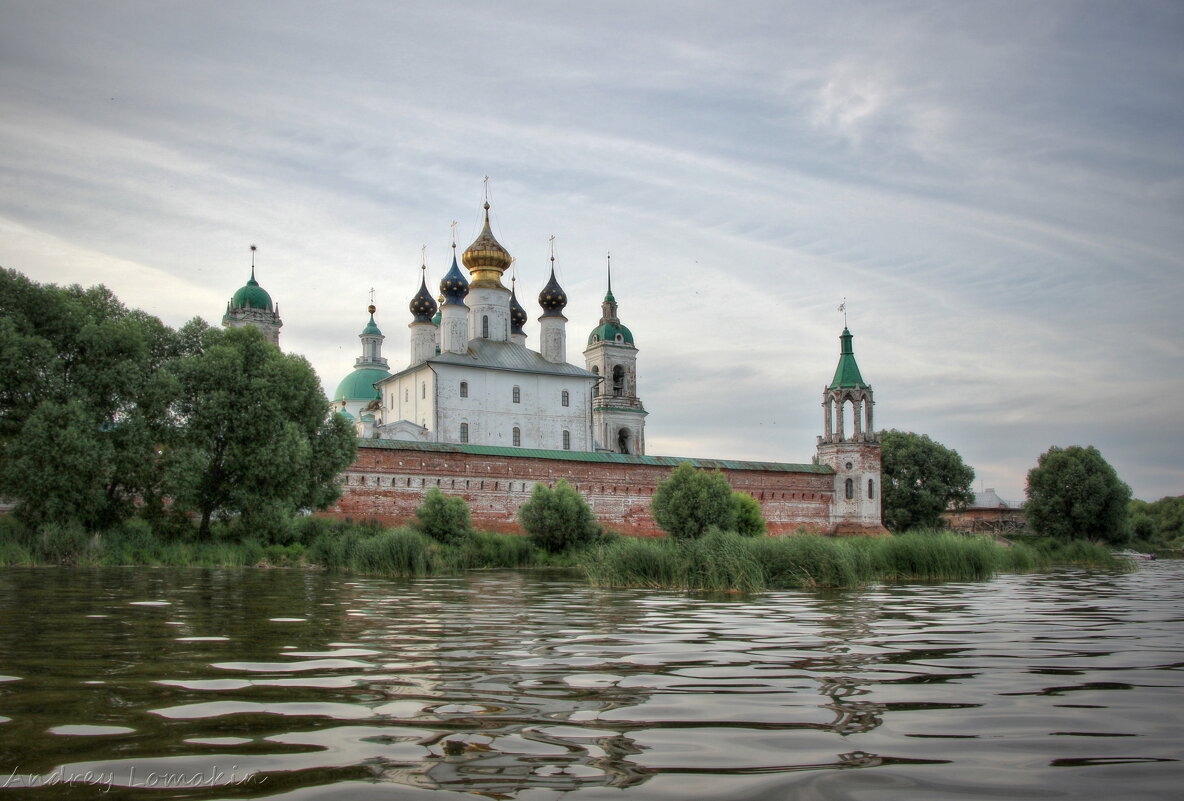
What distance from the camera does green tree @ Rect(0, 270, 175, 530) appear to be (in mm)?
21438

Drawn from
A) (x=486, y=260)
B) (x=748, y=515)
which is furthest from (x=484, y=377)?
(x=748, y=515)

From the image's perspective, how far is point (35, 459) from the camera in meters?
21.4

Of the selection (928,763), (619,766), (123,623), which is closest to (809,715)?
(928,763)

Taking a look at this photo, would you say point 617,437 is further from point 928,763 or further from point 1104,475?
point 928,763

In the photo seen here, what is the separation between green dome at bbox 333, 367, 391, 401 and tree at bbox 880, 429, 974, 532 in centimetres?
2824

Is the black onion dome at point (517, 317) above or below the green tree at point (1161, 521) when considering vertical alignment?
above

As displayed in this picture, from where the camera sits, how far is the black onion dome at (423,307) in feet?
169

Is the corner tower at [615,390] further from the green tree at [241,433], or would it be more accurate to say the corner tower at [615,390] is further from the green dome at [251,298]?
the green tree at [241,433]

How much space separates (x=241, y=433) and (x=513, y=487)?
11.1m

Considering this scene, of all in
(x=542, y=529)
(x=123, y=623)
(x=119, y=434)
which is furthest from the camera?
(x=542, y=529)

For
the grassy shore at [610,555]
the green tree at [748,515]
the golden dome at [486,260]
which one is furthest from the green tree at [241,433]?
the golden dome at [486,260]

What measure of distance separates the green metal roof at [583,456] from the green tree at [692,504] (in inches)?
158

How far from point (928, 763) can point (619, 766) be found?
3.34 feet

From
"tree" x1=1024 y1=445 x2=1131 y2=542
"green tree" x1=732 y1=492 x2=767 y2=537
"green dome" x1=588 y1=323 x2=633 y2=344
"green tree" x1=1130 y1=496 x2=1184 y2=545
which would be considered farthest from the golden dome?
"green tree" x1=1130 y1=496 x2=1184 y2=545
